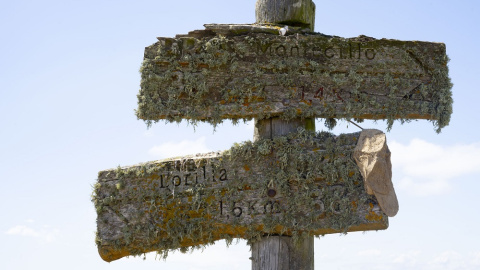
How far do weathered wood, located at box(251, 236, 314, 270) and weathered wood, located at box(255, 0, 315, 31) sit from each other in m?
1.87

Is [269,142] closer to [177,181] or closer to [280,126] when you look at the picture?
[280,126]

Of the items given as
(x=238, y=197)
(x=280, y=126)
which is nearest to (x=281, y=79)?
(x=280, y=126)

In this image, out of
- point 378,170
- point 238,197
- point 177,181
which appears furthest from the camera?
point 177,181

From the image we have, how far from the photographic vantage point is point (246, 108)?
4570 millimetres

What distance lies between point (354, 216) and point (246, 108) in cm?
119

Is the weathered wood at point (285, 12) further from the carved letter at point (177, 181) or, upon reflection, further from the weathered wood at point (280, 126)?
the carved letter at point (177, 181)

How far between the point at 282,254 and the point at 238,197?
567 millimetres

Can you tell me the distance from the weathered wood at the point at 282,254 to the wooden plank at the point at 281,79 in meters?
1.00

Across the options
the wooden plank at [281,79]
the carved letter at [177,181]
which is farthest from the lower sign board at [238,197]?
the wooden plank at [281,79]

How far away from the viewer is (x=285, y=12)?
4.98 meters

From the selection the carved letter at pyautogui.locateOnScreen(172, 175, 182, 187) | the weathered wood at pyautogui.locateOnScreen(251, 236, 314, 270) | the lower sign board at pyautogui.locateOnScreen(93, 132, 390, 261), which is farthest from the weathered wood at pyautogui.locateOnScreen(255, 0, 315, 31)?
the weathered wood at pyautogui.locateOnScreen(251, 236, 314, 270)

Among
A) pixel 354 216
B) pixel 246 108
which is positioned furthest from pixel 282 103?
pixel 354 216

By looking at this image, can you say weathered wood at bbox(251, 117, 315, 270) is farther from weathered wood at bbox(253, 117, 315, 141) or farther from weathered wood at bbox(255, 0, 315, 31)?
weathered wood at bbox(255, 0, 315, 31)

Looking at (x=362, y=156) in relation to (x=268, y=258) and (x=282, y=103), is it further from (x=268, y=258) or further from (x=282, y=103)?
(x=268, y=258)
